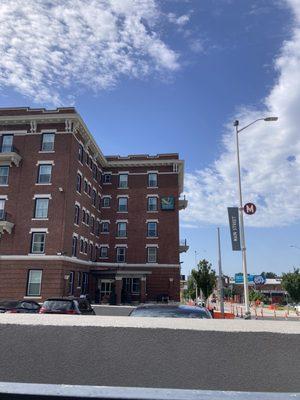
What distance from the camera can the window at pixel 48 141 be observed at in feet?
127

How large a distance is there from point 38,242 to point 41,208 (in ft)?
10.4

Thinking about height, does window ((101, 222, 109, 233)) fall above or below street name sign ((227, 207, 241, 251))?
above

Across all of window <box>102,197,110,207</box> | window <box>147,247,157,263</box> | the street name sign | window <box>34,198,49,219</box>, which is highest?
window <box>102,197,110,207</box>

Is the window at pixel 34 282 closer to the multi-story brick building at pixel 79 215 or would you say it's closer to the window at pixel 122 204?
the multi-story brick building at pixel 79 215

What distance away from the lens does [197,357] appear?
126 inches

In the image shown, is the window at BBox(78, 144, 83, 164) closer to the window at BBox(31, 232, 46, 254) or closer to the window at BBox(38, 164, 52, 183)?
the window at BBox(38, 164, 52, 183)

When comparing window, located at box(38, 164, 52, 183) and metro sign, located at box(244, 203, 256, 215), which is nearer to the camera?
metro sign, located at box(244, 203, 256, 215)

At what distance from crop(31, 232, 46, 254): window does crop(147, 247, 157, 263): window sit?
16721mm

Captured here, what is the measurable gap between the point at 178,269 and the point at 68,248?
53.2ft

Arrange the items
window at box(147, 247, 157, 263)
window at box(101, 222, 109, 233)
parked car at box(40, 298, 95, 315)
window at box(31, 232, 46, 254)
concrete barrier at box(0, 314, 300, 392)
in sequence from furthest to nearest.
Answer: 1. window at box(101, 222, 109, 233)
2. window at box(147, 247, 157, 263)
3. window at box(31, 232, 46, 254)
4. parked car at box(40, 298, 95, 315)
5. concrete barrier at box(0, 314, 300, 392)

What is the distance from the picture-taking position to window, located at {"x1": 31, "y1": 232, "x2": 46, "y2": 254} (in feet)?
119

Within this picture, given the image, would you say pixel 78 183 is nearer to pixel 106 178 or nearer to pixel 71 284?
pixel 71 284

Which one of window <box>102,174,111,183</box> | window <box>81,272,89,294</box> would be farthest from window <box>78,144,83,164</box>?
window <box>81,272,89,294</box>

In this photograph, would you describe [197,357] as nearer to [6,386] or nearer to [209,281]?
[6,386]
